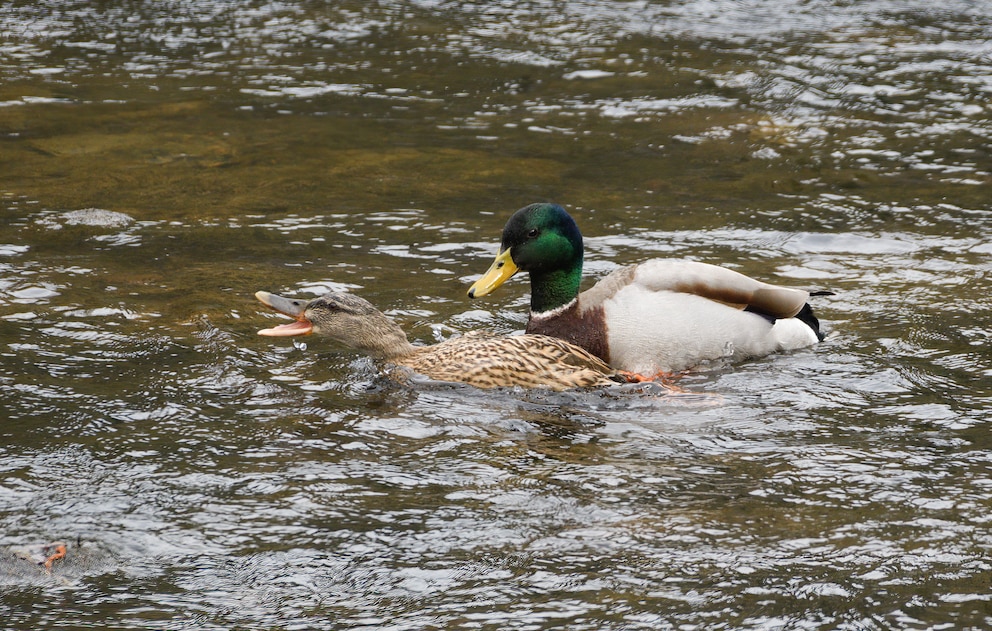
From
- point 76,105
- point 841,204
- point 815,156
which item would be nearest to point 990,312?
point 841,204

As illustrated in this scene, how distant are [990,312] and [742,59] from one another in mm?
6608

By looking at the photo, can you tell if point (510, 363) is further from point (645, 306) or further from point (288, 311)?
point (288, 311)

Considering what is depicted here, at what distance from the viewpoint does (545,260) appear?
732 cm

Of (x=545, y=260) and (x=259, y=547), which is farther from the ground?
(x=545, y=260)

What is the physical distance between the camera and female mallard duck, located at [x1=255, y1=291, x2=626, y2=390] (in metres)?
6.75

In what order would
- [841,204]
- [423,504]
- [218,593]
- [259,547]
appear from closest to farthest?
[218,593], [259,547], [423,504], [841,204]

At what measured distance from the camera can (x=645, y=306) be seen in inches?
285

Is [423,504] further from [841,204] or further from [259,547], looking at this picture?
[841,204]

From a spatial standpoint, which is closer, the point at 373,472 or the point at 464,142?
the point at 373,472

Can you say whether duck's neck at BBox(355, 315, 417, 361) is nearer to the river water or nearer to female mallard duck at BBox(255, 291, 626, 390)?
female mallard duck at BBox(255, 291, 626, 390)

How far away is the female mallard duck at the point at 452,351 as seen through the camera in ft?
22.1

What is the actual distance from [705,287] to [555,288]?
800mm

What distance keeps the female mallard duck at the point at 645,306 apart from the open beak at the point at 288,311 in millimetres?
939

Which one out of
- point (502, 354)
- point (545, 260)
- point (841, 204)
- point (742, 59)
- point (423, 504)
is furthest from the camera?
point (742, 59)
